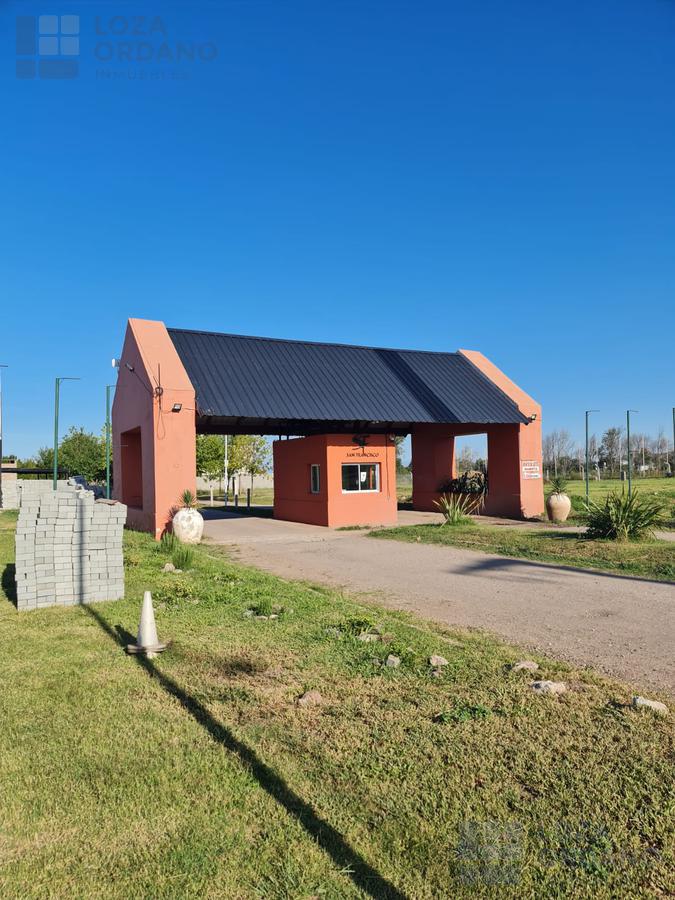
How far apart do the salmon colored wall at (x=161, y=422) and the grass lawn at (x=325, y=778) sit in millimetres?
11767

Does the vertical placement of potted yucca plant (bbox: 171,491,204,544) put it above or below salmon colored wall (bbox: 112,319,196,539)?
below

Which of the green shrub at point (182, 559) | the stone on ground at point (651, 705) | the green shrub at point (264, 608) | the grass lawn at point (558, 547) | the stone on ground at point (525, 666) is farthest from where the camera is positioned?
the green shrub at point (182, 559)

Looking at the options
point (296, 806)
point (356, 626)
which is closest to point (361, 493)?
point (356, 626)

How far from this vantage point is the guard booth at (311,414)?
1805 cm

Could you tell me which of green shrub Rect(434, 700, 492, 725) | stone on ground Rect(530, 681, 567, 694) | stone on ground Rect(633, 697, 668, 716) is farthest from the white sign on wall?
green shrub Rect(434, 700, 492, 725)

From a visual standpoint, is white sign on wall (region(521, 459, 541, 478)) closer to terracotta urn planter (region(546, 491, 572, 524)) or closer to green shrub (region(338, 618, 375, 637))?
terracotta urn planter (region(546, 491, 572, 524))

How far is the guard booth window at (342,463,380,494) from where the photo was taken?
20938mm

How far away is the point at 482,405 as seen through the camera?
78.0 feet

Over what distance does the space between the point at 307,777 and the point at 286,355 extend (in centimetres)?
2072

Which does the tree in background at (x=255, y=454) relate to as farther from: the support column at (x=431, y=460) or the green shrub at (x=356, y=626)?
the green shrub at (x=356, y=626)

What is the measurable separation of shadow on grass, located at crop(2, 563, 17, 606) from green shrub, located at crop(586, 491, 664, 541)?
39.0ft

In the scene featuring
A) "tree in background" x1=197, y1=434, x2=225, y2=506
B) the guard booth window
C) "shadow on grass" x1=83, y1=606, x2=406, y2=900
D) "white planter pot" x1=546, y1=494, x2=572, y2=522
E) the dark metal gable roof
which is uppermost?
the dark metal gable roof

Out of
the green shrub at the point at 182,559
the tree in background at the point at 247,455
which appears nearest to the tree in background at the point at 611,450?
the tree in background at the point at 247,455

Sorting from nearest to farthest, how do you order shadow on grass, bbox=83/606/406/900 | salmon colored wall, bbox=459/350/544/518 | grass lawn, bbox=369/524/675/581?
shadow on grass, bbox=83/606/406/900, grass lawn, bbox=369/524/675/581, salmon colored wall, bbox=459/350/544/518
